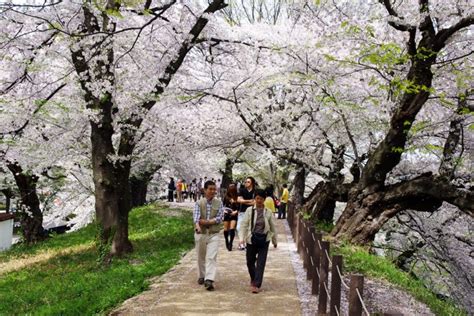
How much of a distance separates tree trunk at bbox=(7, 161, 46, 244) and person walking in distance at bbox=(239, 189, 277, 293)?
12753 mm

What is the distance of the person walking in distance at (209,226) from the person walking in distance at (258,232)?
0.46 m

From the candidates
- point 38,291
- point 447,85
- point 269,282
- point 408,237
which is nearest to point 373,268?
point 269,282

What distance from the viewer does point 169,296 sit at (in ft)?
24.6

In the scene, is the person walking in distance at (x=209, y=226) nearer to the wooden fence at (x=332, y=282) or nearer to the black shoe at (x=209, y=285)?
the black shoe at (x=209, y=285)

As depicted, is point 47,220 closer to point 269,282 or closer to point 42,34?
point 42,34

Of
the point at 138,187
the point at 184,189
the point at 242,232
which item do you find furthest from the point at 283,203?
the point at 242,232

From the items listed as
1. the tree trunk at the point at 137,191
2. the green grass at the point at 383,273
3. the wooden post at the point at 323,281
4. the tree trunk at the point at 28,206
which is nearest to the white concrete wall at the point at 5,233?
the tree trunk at the point at 28,206

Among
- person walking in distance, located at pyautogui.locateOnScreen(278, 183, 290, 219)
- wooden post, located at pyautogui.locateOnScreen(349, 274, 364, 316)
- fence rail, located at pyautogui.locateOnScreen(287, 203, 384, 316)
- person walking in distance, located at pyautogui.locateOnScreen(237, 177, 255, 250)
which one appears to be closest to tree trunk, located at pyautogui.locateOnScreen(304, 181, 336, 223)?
person walking in distance, located at pyautogui.locateOnScreen(278, 183, 290, 219)

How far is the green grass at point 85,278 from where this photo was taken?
7.76m

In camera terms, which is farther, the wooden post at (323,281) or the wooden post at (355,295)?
the wooden post at (323,281)

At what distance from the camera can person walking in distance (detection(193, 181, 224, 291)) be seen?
25.3ft

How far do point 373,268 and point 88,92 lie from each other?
25.0 feet

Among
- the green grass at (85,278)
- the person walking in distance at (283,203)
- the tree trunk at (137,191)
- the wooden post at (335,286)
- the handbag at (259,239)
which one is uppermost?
the tree trunk at (137,191)

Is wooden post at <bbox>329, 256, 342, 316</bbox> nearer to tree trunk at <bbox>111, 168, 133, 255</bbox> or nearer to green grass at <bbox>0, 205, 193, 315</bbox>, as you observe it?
green grass at <bbox>0, 205, 193, 315</bbox>
